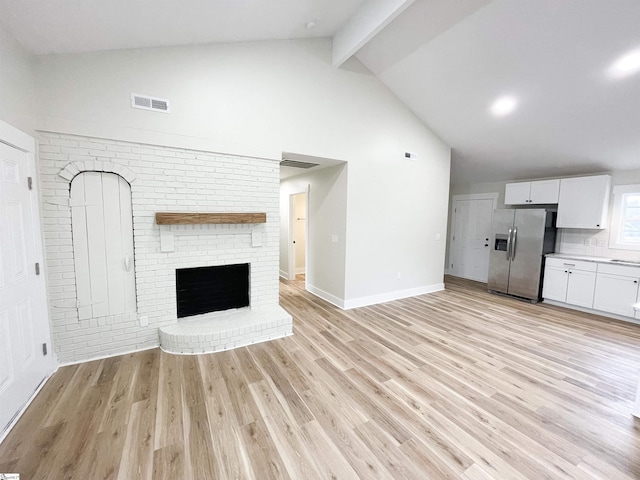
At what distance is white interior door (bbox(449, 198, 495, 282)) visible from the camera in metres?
6.38

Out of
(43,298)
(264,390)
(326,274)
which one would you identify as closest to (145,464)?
(264,390)

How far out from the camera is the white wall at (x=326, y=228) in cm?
448

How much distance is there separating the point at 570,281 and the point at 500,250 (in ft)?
3.77

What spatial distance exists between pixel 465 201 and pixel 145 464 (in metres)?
7.40

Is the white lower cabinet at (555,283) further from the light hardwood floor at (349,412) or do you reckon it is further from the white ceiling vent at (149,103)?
the white ceiling vent at (149,103)

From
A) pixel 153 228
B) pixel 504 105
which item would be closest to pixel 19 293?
pixel 153 228

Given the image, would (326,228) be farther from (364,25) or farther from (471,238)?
(471,238)

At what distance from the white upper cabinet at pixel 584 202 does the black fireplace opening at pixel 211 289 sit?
18.2 feet

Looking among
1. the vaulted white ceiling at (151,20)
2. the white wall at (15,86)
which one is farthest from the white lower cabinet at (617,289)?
the white wall at (15,86)

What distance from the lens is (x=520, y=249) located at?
510 centimetres

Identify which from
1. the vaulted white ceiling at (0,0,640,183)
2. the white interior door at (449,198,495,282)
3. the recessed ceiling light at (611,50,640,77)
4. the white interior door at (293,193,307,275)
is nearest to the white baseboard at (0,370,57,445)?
the vaulted white ceiling at (0,0,640,183)

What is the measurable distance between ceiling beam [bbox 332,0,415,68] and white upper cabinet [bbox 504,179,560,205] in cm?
425

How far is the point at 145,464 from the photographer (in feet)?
5.47

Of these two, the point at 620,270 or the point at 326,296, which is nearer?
the point at 620,270
